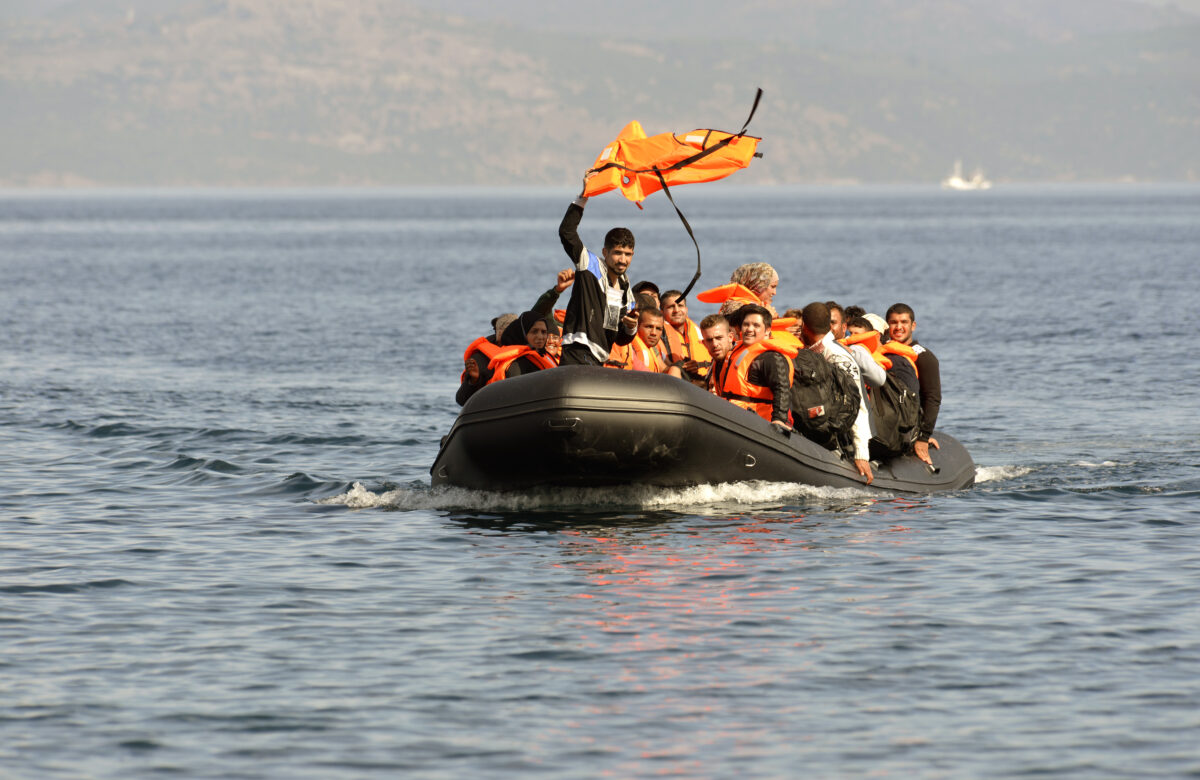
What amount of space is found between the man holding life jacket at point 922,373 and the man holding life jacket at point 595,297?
2.52m

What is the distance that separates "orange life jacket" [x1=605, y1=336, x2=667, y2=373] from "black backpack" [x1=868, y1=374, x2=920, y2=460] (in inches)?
→ 74.9

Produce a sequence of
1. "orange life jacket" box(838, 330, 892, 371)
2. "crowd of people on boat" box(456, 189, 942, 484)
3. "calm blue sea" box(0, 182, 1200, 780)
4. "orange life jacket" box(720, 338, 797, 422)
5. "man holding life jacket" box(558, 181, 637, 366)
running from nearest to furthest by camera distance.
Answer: "calm blue sea" box(0, 182, 1200, 780)
"man holding life jacket" box(558, 181, 637, 366)
"crowd of people on boat" box(456, 189, 942, 484)
"orange life jacket" box(720, 338, 797, 422)
"orange life jacket" box(838, 330, 892, 371)

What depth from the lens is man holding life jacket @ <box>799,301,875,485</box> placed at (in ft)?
40.6

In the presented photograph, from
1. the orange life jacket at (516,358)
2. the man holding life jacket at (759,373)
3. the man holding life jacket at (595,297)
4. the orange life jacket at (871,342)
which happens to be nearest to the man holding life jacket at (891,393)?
the orange life jacket at (871,342)

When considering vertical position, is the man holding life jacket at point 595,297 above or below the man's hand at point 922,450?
above

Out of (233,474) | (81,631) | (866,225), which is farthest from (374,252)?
(81,631)

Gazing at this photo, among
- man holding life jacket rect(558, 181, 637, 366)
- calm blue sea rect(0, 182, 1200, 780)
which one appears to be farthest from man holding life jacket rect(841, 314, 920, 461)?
man holding life jacket rect(558, 181, 637, 366)

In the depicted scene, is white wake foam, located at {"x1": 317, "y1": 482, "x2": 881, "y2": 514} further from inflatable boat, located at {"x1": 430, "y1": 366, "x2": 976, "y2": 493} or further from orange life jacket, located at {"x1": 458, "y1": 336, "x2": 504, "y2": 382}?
orange life jacket, located at {"x1": 458, "y1": 336, "x2": 504, "y2": 382}

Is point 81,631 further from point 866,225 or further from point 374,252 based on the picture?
point 866,225

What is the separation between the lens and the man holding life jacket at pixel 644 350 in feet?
40.6

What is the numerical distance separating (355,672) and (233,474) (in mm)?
7203

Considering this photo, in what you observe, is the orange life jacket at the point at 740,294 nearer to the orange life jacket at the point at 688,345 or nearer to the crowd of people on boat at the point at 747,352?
the crowd of people on boat at the point at 747,352

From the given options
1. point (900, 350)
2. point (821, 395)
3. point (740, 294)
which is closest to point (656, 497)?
point (821, 395)

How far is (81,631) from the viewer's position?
9586 mm
